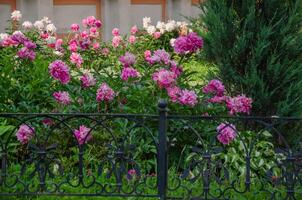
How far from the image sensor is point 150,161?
198 inches

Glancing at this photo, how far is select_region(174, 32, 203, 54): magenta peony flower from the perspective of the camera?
5.22 meters

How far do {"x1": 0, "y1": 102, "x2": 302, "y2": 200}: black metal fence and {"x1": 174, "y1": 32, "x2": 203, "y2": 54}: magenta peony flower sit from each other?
1.95 feet

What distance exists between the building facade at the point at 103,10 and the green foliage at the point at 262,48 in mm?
7480

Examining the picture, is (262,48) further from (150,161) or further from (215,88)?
(150,161)

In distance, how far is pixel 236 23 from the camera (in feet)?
18.4

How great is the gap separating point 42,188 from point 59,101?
3.44ft

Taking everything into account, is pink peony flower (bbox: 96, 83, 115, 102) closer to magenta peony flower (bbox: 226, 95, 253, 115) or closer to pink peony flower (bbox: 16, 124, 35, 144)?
pink peony flower (bbox: 16, 124, 35, 144)

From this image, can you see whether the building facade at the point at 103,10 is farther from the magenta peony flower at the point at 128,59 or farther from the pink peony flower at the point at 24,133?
the pink peony flower at the point at 24,133

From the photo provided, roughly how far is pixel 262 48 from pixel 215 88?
0.51m

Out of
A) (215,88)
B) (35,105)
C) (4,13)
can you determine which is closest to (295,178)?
(215,88)

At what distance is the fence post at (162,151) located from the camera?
4117mm

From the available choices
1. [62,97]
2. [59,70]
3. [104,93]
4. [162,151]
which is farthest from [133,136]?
[162,151]

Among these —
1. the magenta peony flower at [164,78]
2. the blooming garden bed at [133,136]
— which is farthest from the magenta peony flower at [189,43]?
the magenta peony flower at [164,78]

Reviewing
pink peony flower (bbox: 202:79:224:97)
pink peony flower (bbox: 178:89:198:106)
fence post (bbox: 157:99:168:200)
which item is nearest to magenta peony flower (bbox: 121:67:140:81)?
pink peony flower (bbox: 178:89:198:106)
